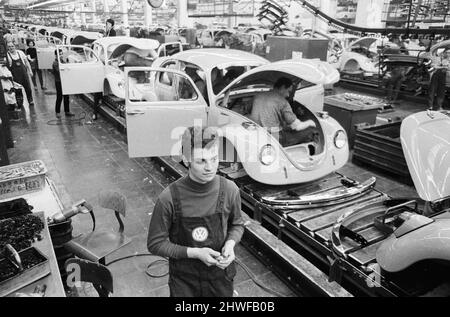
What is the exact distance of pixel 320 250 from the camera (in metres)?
3.78

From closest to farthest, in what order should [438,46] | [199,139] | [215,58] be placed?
[199,139], [215,58], [438,46]

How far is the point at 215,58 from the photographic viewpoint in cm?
589

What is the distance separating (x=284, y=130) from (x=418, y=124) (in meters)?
1.96

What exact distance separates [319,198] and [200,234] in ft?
8.68

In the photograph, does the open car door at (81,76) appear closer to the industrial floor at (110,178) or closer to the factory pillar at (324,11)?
the industrial floor at (110,178)

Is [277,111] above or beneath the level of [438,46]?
beneath

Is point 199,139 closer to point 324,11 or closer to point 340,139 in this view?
point 340,139

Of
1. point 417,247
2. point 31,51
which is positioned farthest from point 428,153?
point 31,51

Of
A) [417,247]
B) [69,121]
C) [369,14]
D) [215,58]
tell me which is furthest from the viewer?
[369,14]

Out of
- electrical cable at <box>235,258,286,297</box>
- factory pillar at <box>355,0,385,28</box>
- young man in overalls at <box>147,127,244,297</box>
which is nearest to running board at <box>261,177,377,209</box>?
electrical cable at <box>235,258,286,297</box>

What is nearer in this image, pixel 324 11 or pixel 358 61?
pixel 358 61

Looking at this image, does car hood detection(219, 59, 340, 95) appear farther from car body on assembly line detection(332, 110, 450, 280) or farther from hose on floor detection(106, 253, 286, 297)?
hose on floor detection(106, 253, 286, 297)

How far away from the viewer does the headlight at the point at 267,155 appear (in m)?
4.56
